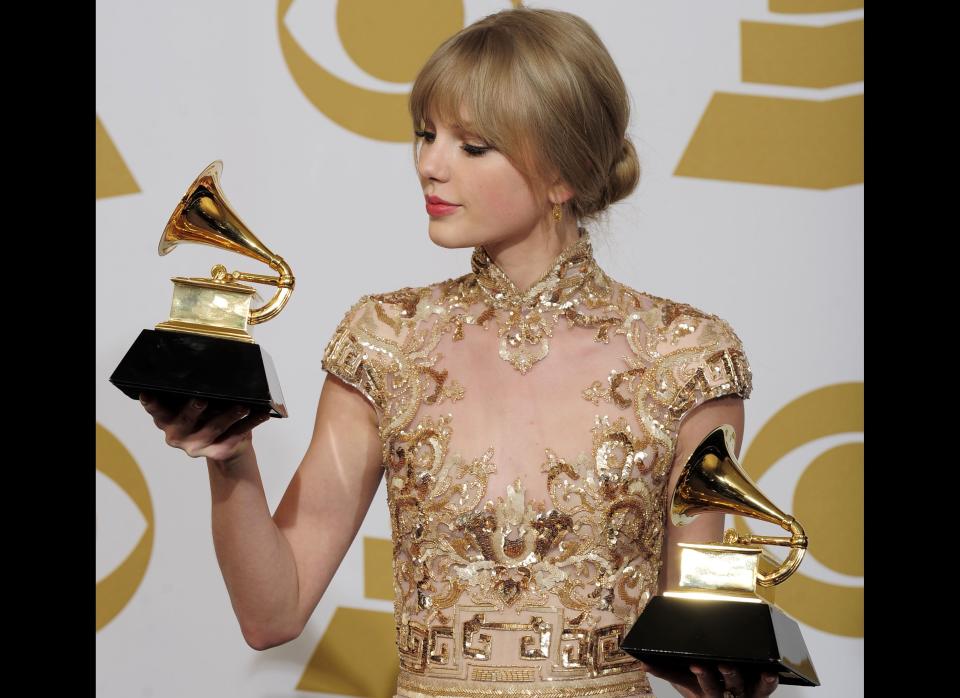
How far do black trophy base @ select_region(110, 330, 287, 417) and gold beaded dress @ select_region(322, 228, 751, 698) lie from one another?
310 millimetres

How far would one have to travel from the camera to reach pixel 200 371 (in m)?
1.53

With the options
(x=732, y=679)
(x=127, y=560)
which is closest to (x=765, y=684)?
(x=732, y=679)

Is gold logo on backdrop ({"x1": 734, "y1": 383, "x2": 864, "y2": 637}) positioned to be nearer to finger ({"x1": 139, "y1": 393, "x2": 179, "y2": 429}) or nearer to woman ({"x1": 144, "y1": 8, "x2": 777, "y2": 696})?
woman ({"x1": 144, "y1": 8, "x2": 777, "y2": 696})

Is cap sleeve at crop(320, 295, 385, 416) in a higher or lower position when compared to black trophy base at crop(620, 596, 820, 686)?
higher

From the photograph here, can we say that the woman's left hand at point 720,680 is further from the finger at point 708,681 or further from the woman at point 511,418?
the woman at point 511,418

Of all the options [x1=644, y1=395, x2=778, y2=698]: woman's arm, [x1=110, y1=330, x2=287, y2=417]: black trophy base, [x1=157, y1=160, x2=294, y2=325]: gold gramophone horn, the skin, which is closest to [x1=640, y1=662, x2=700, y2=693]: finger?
[x1=644, y1=395, x2=778, y2=698]: woman's arm

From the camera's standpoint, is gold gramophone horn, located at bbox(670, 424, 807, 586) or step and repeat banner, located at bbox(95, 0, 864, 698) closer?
gold gramophone horn, located at bbox(670, 424, 807, 586)

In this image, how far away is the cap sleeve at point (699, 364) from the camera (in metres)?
1.83

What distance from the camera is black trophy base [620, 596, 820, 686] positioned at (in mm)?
1451

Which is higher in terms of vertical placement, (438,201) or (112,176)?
(112,176)

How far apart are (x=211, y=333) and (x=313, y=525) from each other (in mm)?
400

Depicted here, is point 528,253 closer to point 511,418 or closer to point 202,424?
point 511,418
